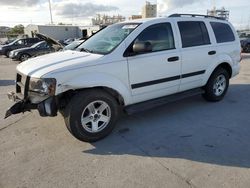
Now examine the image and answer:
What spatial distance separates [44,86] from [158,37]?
224 centimetres

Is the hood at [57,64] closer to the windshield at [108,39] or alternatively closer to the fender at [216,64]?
the windshield at [108,39]

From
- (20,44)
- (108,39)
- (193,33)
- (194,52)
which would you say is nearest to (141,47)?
(108,39)

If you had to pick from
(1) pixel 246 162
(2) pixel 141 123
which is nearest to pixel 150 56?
(2) pixel 141 123

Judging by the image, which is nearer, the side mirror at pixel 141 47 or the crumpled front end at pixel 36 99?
the crumpled front end at pixel 36 99

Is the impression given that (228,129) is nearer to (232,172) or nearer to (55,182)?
(232,172)

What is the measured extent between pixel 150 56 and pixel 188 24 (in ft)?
4.47

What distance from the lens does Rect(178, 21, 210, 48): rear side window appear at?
496 centimetres

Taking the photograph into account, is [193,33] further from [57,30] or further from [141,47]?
[57,30]

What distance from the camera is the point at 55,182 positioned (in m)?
3.02

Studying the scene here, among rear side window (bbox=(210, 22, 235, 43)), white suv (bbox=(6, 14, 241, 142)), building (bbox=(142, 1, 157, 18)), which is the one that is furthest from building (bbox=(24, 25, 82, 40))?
white suv (bbox=(6, 14, 241, 142))

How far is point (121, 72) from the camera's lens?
4.09 metres

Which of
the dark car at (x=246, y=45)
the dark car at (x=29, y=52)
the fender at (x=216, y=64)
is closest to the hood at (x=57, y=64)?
the fender at (x=216, y=64)

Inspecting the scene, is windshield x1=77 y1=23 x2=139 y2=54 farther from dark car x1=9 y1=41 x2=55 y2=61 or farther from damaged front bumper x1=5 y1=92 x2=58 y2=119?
dark car x1=9 y1=41 x2=55 y2=61

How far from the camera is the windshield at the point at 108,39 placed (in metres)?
4.25
